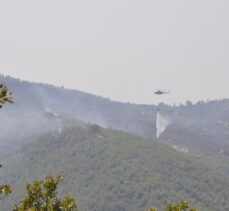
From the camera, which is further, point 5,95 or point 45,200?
point 45,200

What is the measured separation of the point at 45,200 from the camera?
3597 centimetres

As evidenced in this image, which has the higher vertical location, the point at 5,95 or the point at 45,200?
the point at 5,95

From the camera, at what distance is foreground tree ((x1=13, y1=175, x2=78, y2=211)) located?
1384 inches

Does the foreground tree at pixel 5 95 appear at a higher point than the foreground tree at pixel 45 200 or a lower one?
higher

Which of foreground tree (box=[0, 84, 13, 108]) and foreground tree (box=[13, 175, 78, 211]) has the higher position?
foreground tree (box=[0, 84, 13, 108])

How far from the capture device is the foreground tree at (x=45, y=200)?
35.2 m

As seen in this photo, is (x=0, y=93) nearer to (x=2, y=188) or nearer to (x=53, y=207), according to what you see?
(x=2, y=188)

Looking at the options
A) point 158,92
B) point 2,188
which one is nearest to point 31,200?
point 2,188

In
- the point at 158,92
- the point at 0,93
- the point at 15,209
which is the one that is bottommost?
the point at 15,209

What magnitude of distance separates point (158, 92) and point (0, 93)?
10534cm

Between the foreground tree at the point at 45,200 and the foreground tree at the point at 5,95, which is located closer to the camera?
the foreground tree at the point at 5,95

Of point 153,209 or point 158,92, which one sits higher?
point 158,92

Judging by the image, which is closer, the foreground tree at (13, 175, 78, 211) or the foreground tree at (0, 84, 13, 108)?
the foreground tree at (0, 84, 13, 108)

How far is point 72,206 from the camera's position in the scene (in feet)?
116
